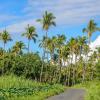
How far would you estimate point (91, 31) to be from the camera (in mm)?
107125

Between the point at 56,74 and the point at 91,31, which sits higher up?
the point at 91,31

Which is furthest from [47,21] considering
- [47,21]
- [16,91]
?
[16,91]

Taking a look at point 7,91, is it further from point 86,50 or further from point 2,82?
point 86,50

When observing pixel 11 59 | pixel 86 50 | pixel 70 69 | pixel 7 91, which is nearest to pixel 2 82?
pixel 7 91

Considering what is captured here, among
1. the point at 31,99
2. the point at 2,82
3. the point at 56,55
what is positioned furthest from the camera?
the point at 56,55

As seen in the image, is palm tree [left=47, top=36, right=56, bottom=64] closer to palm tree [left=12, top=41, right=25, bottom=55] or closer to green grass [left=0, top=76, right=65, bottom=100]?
palm tree [left=12, top=41, right=25, bottom=55]

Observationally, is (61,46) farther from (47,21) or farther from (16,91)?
(16,91)

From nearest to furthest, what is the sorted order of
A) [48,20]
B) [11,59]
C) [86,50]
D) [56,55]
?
1. [48,20]
2. [11,59]
3. [86,50]
4. [56,55]

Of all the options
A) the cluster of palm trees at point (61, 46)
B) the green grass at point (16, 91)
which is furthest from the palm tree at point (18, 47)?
the green grass at point (16, 91)

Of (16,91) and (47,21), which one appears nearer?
(16,91)

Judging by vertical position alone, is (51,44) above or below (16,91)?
above

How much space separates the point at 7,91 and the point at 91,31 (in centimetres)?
7233

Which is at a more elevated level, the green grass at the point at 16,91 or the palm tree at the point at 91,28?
the palm tree at the point at 91,28

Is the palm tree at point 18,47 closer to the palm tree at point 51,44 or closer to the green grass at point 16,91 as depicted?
the palm tree at point 51,44
